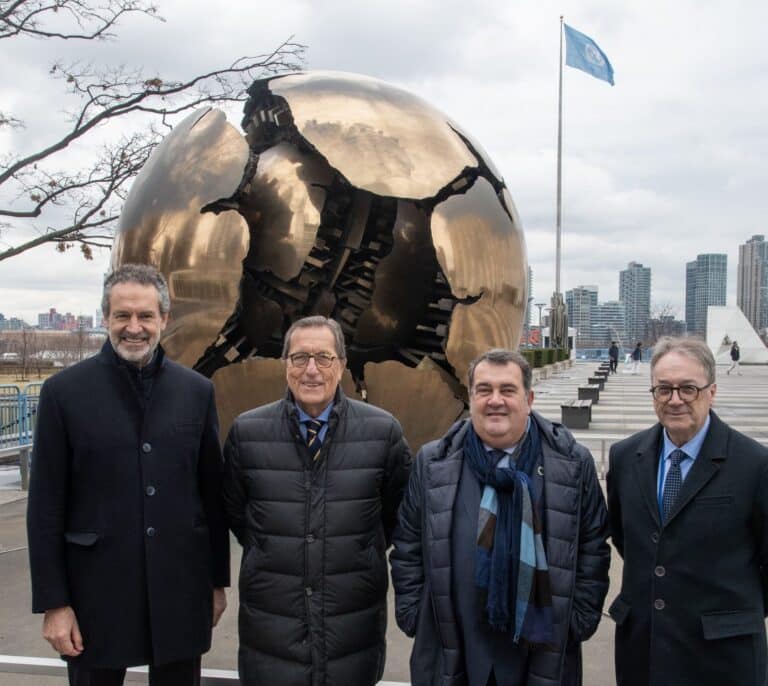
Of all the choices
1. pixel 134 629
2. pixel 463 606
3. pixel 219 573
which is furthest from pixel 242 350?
pixel 463 606

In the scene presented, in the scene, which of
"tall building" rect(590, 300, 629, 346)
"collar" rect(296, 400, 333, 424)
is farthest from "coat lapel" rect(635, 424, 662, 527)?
"tall building" rect(590, 300, 629, 346)

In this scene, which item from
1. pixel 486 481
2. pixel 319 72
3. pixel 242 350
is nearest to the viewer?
pixel 486 481

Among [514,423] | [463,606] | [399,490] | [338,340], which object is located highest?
[338,340]

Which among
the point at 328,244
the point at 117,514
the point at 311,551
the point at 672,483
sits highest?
the point at 328,244

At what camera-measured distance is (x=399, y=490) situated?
88.7 inches

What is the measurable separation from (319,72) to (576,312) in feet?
295

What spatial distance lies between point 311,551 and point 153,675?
0.61 metres

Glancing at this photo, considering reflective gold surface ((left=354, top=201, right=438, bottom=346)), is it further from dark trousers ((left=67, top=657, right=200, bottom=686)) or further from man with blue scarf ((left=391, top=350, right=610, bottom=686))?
dark trousers ((left=67, top=657, right=200, bottom=686))

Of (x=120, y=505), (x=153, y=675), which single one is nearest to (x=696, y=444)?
(x=120, y=505)

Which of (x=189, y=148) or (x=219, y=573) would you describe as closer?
(x=219, y=573)

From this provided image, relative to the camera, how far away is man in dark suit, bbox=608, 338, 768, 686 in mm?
1893

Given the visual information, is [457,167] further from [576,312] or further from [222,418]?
[576,312]

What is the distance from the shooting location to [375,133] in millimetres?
3117

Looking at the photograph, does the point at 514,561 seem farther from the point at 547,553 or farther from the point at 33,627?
the point at 33,627
